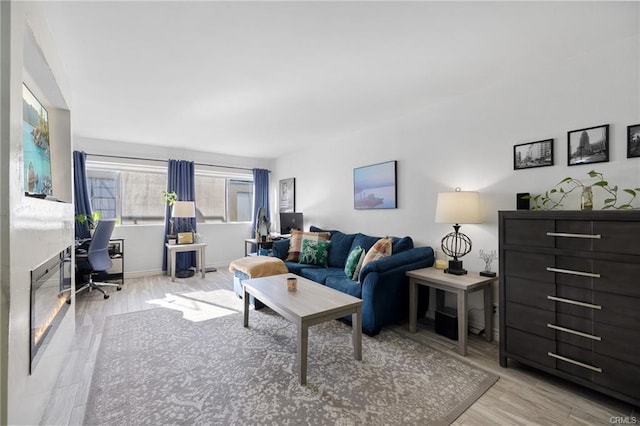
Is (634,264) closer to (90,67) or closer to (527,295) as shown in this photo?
(527,295)

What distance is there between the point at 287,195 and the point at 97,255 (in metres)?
3.28

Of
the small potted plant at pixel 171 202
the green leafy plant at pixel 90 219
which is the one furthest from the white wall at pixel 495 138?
the green leafy plant at pixel 90 219

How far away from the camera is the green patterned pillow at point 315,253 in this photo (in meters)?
3.89

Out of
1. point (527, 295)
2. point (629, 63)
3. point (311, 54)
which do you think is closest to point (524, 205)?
point (527, 295)

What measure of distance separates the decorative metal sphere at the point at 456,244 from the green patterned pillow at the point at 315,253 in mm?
1559

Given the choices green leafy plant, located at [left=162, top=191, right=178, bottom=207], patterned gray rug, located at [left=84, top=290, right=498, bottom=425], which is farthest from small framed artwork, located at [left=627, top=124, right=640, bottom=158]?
green leafy plant, located at [left=162, top=191, right=178, bottom=207]

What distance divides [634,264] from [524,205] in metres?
0.84

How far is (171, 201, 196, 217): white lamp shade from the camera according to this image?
16.0ft

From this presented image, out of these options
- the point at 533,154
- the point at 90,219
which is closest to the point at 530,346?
the point at 533,154

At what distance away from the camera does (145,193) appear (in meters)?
5.29

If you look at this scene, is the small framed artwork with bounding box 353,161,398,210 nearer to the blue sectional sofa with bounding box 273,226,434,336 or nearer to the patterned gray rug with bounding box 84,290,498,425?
the blue sectional sofa with bounding box 273,226,434,336

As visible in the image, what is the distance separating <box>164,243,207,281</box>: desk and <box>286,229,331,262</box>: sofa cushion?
183 cm

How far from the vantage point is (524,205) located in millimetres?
2371

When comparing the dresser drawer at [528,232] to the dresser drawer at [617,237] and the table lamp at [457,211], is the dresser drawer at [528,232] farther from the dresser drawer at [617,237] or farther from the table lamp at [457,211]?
the table lamp at [457,211]
